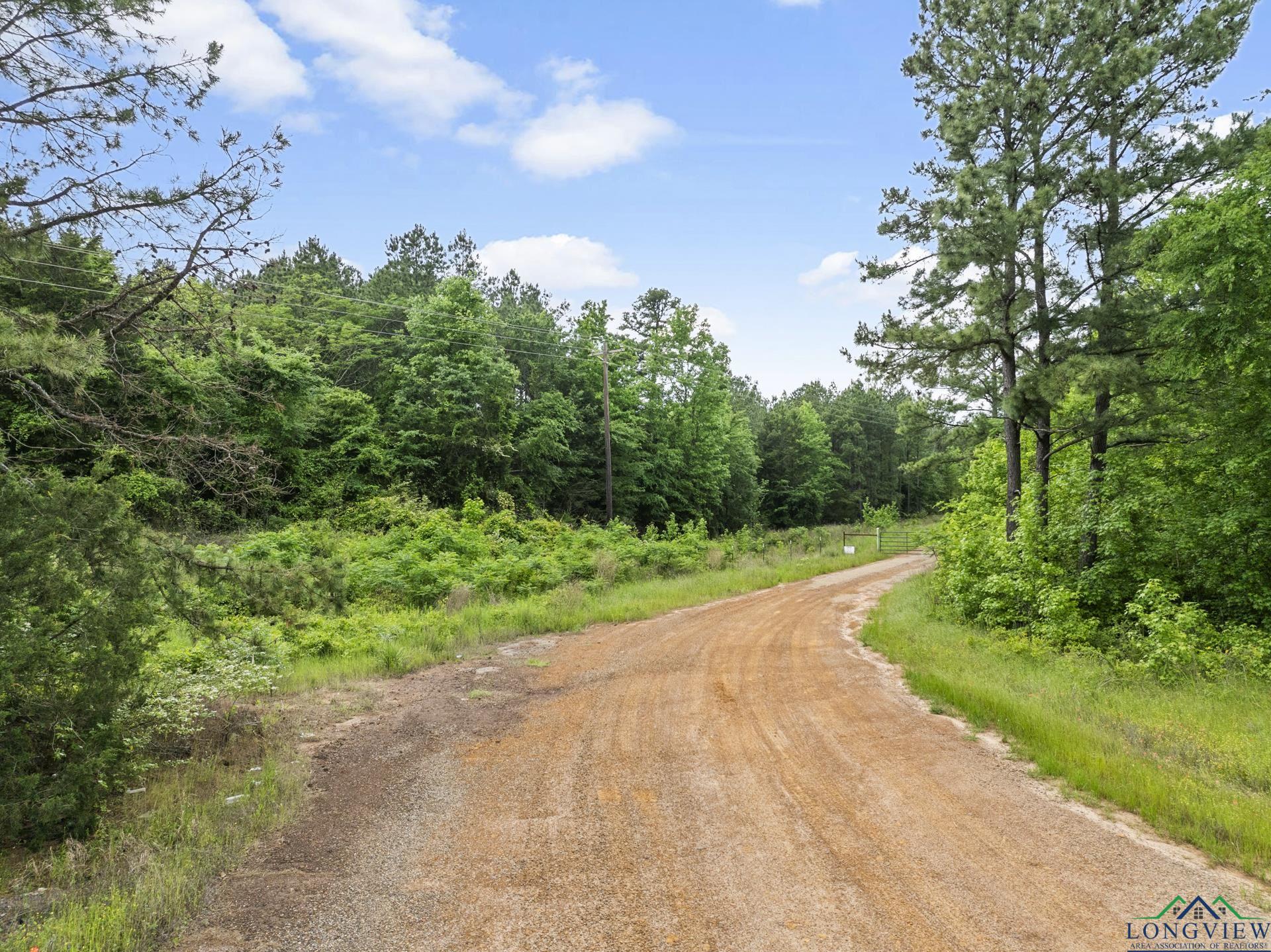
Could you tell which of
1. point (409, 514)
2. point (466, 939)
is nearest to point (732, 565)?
point (409, 514)

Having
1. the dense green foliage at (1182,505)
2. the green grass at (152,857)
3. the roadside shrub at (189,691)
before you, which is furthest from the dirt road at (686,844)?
the dense green foliage at (1182,505)

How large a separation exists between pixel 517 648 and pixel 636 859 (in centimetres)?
726

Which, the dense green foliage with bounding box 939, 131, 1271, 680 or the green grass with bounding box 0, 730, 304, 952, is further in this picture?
the dense green foliage with bounding box 939, 131, 1271, 680

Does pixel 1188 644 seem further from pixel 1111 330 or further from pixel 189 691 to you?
pixel 189 691

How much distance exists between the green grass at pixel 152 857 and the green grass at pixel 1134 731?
6459 mm

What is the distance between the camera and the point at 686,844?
174 inches

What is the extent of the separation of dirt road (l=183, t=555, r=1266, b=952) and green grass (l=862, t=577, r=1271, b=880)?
379mm

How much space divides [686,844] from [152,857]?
3474 mm

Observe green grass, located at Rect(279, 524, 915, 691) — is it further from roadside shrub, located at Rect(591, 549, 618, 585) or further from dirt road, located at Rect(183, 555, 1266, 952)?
dirt road, located at Rect(183, 555, 1266, 952)

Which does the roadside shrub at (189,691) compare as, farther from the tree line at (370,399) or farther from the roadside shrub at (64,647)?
the tree line at (370,399)

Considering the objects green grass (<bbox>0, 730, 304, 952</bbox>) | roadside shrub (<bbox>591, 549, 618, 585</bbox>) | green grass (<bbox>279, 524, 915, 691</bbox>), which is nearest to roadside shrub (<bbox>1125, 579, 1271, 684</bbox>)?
green grass (<bbox>279, 524, 915, 691</bbox>)

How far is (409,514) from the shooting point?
2131 cm

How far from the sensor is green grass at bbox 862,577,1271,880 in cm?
453

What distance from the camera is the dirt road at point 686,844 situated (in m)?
3.50
